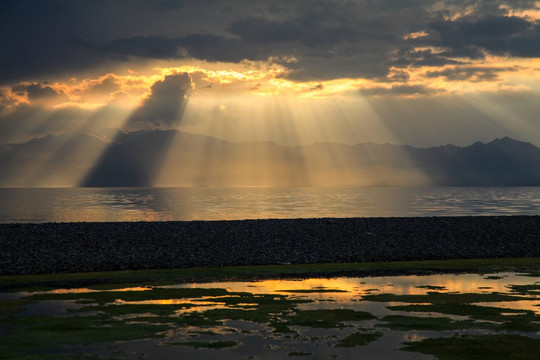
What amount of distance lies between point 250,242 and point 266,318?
24.2 m

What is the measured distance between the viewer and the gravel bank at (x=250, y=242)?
34.4 m

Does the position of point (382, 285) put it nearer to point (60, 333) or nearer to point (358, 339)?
point (358, 339)

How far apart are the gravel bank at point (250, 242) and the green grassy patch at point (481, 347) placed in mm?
20032

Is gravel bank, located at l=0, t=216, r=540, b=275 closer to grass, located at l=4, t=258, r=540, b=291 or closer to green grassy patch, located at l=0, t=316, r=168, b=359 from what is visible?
grass, located at l=4, t=258, r=540, b=291

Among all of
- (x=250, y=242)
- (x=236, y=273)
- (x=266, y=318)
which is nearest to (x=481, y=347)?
(x=266, y=318)

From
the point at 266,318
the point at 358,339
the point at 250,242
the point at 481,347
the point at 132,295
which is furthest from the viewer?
the point at 250,242

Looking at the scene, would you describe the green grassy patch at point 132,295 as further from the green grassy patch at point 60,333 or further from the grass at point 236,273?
the green grassy patch at point 60,333

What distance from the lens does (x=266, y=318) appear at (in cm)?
1802

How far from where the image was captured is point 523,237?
47.1 meters

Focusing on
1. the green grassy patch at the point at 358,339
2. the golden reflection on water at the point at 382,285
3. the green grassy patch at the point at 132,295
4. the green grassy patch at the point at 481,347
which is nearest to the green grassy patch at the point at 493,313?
the green grassy patch at the point at 481,347

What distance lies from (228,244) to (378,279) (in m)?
16.4

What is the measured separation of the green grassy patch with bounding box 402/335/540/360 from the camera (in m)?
13.8

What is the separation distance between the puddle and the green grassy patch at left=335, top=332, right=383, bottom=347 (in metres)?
0.03

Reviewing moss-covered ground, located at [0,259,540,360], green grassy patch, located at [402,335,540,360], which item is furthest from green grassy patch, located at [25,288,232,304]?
green grassy patch, located at [402,335,540,360]
